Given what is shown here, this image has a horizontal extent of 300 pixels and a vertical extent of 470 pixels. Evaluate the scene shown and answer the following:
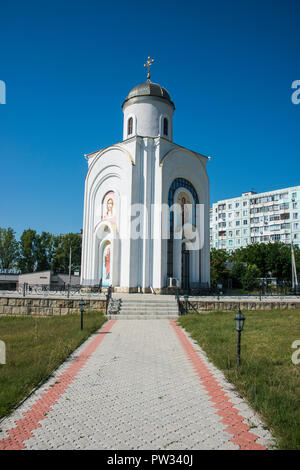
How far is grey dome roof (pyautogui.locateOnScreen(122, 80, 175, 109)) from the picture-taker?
2588 cm

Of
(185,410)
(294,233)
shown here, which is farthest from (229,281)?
(185,410)

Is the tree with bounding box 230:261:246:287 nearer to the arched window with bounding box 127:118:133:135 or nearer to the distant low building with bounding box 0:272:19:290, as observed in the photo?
the arched window with bounding box 127:118:133:135

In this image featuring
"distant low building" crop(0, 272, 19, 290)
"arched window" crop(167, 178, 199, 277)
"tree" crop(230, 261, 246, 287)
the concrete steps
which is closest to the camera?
the concrete steps

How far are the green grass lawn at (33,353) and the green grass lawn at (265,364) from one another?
3.33 meters

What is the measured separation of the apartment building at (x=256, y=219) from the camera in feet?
183

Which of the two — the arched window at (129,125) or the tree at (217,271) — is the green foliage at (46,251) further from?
the arched window at (129,125)

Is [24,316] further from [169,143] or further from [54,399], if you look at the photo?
[169,143]

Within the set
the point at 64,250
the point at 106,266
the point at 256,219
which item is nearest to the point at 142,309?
the point at 106,266

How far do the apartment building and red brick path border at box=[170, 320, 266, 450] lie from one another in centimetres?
5217

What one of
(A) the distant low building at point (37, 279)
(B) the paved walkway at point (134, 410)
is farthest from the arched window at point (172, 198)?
(B) the paved walkway at point (134, 410)

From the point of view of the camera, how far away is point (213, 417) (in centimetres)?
447

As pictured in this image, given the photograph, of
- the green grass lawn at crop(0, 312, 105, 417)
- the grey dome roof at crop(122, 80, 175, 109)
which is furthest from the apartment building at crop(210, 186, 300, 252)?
the green grass lawn at crop(0, 312, 105, 417)

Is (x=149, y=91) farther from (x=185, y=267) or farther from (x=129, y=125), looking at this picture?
(x=185, y=267)

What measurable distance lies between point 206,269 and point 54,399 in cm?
2181
